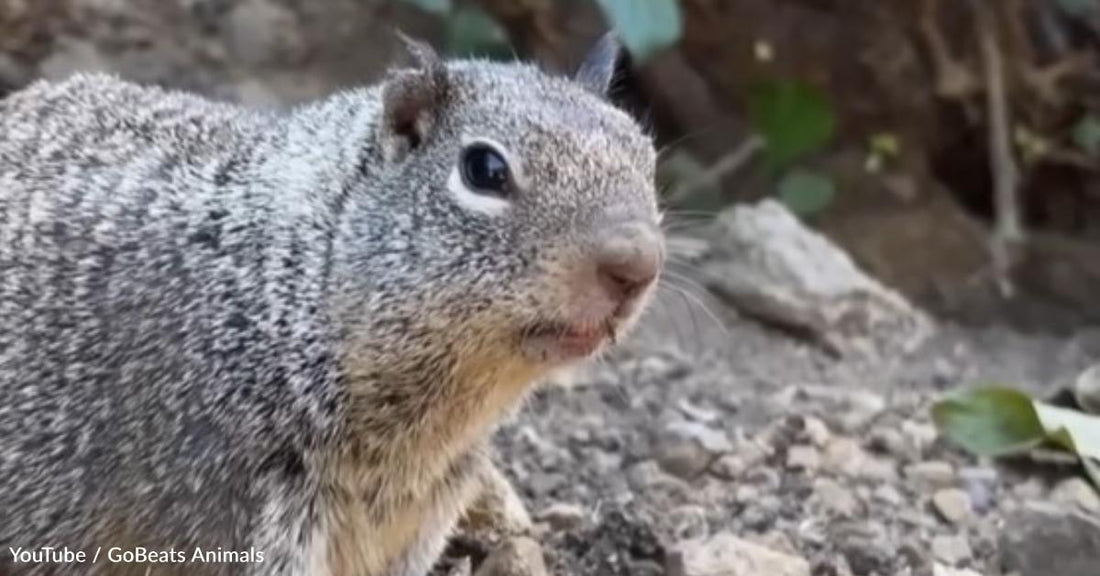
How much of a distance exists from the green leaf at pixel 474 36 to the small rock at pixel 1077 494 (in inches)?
70.8

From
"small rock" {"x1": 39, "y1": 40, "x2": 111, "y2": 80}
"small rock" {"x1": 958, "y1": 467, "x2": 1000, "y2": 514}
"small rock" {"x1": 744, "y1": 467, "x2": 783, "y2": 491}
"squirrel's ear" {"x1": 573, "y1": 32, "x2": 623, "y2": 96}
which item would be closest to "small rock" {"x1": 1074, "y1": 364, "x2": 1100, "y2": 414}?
"small rock" {"x1": 958, "y1": 467, "x2": 1000, "y2": 514}

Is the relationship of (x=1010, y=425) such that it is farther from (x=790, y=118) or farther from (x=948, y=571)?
(x=790, y=118)

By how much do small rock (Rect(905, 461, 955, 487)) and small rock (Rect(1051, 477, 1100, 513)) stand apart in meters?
0.21

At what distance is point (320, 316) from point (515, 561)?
1.87 ft

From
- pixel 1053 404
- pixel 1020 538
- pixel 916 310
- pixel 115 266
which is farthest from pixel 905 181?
pixel 115 266

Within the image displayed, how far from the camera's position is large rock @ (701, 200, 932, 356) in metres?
4.55

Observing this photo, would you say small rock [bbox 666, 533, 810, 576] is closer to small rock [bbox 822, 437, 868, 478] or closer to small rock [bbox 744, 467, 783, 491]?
small rock [bbox 744, 467, 783, 491]

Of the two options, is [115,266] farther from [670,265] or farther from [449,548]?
[670,265]

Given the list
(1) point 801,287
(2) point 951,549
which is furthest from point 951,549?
(1) point 801,287

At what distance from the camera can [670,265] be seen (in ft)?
14.9

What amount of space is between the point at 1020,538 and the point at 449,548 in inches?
41.6

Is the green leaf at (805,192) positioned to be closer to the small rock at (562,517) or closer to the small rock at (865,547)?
the small rock at (865,547)

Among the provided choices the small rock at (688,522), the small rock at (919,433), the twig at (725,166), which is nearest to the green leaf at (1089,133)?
the twig at (725,166)

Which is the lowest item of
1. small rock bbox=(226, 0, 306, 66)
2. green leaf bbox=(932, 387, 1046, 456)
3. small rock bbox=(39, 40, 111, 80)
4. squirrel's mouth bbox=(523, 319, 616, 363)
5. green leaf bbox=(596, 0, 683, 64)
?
squirrel's mouth bbox=(523, 319, 616, 363)
